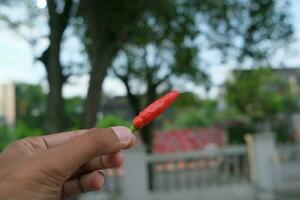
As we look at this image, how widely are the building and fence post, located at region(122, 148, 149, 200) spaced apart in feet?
115

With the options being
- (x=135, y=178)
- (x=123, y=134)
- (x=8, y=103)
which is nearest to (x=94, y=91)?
(x=135, y=178)

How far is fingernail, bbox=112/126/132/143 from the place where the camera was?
1321mm

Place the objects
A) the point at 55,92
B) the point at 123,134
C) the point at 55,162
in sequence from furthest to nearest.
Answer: the point at 55,92 < the point at 123,134 < the point at 55,162

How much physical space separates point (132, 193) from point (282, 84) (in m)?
30.6

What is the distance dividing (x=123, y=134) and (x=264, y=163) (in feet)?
38.0

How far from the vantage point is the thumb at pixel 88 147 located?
1.21m

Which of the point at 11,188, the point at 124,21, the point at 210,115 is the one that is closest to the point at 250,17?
the point at 124,21

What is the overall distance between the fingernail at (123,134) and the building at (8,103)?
4491 cm

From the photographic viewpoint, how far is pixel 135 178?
37.3ft

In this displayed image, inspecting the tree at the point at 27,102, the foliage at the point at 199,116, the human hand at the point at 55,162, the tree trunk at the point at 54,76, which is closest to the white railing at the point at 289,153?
the tree trunk at the point at 54,76

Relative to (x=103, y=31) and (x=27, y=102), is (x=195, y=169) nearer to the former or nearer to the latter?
(x=103, y=31)

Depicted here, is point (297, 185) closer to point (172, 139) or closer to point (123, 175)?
point (123, 175)

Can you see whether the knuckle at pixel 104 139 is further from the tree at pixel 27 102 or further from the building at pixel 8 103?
the building at pixel 8 103

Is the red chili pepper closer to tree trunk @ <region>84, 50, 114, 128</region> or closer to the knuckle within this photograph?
the knuckle
